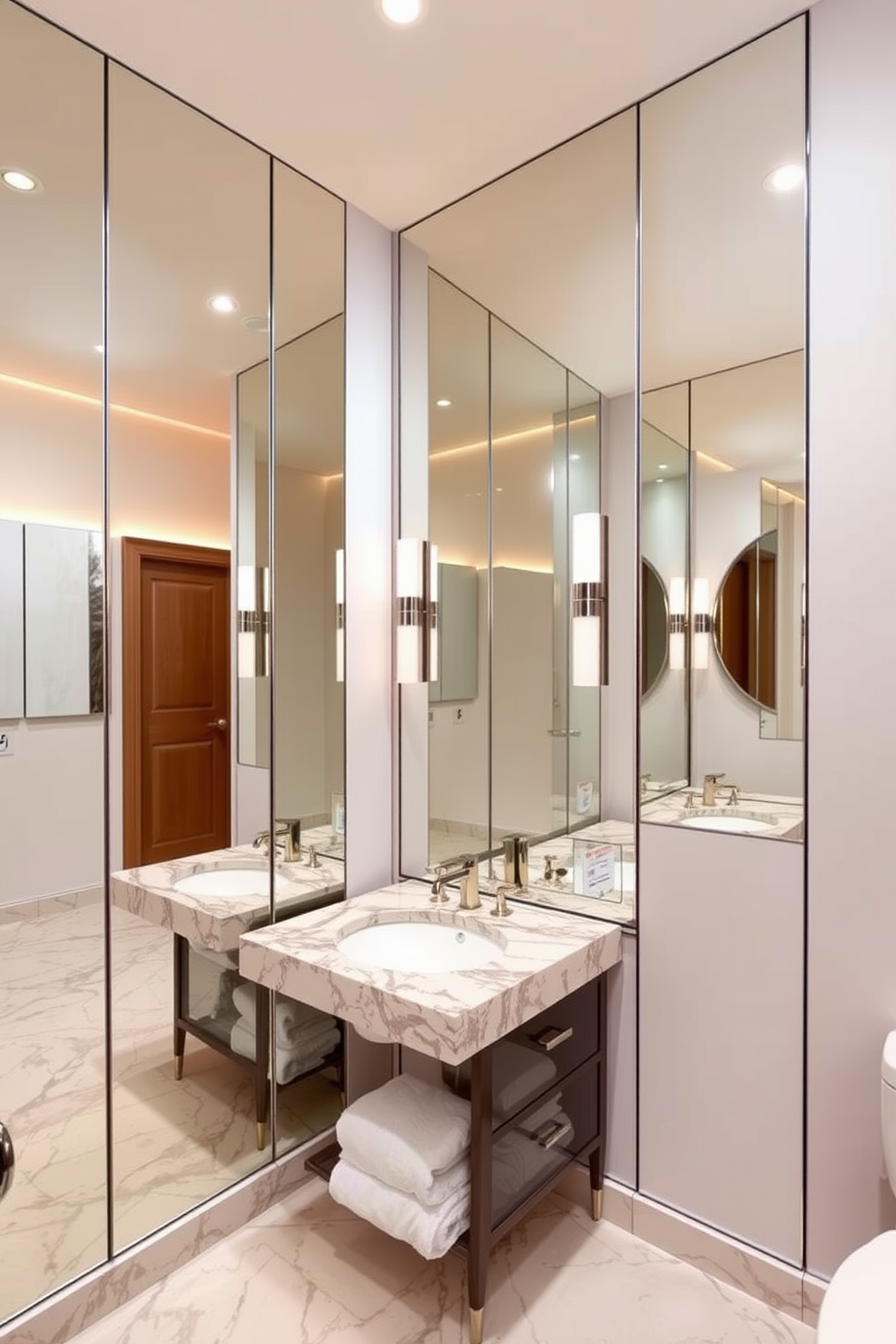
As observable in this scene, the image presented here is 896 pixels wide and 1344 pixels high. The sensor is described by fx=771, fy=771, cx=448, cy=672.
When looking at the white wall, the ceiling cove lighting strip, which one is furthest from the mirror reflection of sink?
the ceiling cove lighting strip

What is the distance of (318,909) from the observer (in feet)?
7.13

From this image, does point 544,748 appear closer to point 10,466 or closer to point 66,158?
point 10,466

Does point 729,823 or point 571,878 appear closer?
point 729,823

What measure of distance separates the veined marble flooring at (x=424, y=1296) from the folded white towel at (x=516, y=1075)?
0.43m

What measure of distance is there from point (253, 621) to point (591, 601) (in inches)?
35.3

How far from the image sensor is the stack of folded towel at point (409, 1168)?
161 cm

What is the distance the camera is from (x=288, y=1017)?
2145mm

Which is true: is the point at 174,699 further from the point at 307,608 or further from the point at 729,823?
the point at 729,823

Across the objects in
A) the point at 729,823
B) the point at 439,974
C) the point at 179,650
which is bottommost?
the point at 439,974

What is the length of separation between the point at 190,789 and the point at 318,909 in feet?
1.83

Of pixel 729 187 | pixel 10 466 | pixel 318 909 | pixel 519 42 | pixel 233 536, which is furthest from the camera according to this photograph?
pixel 318 909

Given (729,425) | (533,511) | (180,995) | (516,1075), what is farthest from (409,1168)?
(729,425)

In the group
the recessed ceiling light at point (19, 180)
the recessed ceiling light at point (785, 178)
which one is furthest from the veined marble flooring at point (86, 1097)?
the recessed ceiling light at point (785, 178)

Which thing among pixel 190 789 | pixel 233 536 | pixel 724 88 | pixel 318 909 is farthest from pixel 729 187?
pixel 318 909
